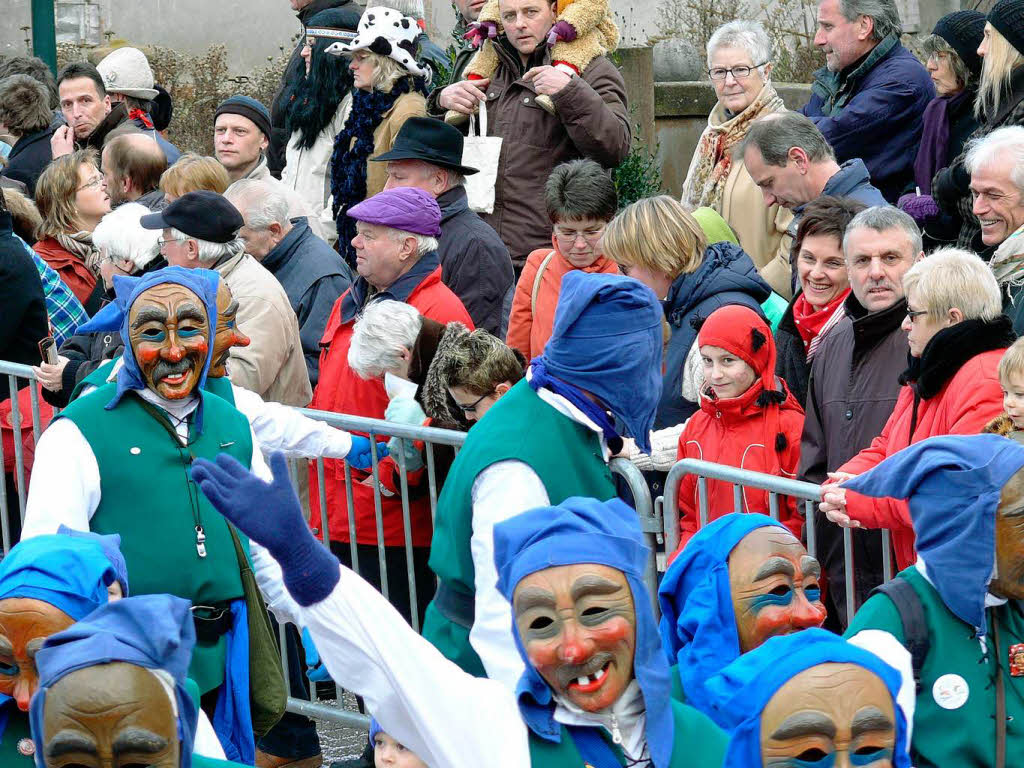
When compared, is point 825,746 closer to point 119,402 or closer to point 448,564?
point 448,564

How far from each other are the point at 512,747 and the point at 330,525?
3.27 metres

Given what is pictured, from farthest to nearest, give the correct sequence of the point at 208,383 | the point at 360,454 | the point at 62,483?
the point at 360,454 → the point at 208,383 → the point at 62,483

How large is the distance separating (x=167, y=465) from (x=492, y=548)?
4.23 feet

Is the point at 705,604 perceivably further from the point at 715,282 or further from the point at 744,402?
the point at 715,282

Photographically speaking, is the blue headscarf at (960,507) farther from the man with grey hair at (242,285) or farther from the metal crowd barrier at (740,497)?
the man with grey hair at (242,285)

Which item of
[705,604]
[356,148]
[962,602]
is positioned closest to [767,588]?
[705,604]

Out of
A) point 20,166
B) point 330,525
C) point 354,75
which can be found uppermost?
point 354,75

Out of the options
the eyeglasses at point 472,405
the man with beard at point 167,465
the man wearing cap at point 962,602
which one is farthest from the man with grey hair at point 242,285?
the man wearing cap at point 962,602

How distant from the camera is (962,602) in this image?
359cm

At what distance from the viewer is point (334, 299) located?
6.95 m

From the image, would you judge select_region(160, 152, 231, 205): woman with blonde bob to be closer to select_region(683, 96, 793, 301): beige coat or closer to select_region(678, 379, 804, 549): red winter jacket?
select_region(683, 96, 793, 301): beige coat

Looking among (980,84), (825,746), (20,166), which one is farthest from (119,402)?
(20,166)

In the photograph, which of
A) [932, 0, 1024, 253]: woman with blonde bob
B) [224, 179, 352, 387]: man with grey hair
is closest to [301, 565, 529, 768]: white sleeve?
[932, 0, 1024, 253]: woman with blonde bob

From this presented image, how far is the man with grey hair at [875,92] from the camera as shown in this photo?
7379 millimetres
